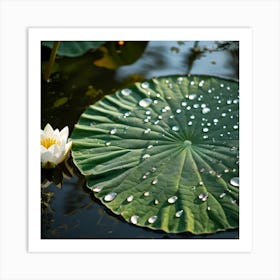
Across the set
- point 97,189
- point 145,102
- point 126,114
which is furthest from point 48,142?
point 145,102

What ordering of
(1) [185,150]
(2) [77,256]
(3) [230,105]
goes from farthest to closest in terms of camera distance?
(3) [230,105]
(1) [185,150]
(2) [77,256]

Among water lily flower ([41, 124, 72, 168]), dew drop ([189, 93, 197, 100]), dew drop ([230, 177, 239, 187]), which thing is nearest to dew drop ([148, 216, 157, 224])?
dew drop ([230, 177, 239, 187])

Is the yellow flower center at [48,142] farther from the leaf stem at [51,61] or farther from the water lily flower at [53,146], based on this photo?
the leaf stem at [51,61]
